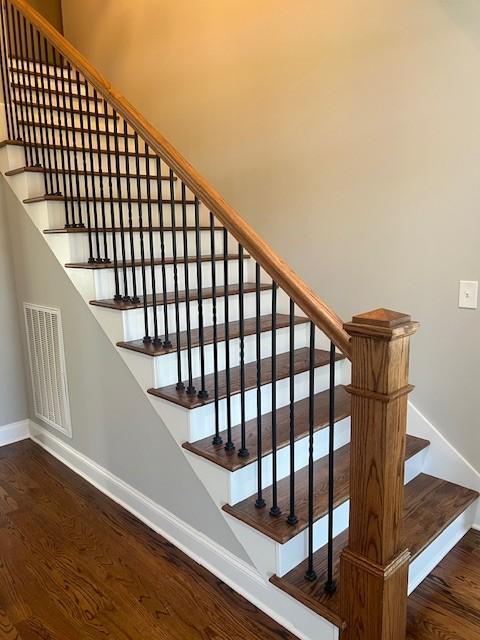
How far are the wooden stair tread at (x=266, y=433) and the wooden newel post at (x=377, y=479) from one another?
1.73 ft

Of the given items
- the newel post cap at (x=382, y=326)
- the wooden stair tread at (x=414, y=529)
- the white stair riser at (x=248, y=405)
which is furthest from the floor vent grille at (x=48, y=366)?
the newel post cap at (x=382, y=326)

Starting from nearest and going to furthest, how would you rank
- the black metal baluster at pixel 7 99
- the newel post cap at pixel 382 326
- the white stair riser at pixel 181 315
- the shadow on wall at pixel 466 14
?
the newel post cap at pixel 382 326 < the shadow on wall at pixel 466 14 < the white stair riser at pixel 181 315 < the black metal baluster at pixel 7 99

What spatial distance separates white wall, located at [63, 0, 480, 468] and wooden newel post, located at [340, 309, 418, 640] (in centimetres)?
101

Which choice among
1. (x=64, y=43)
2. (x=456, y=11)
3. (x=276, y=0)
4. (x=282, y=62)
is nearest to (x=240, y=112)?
(x=282, y=62)

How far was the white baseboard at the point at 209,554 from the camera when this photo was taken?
1.73m

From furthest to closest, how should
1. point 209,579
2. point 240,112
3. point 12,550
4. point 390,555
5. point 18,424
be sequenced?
point 18,424, point 240,112, point 12,550, point 209,579, point 390,555

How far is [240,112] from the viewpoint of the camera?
10.1 ft

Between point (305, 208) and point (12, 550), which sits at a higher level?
point (305, 208)

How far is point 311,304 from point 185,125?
2412 mm

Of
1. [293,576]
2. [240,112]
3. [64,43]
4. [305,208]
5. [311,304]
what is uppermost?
[64,43]

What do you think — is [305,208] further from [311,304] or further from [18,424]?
[18,424]

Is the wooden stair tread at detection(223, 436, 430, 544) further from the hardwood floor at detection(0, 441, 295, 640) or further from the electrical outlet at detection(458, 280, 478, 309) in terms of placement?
the electrical outlet at detection(458, 280, 478, 309)

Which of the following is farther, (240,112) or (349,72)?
(240,112)

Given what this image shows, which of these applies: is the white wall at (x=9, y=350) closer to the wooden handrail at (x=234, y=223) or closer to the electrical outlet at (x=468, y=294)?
the wooden handrail at (x=234, y=223)
